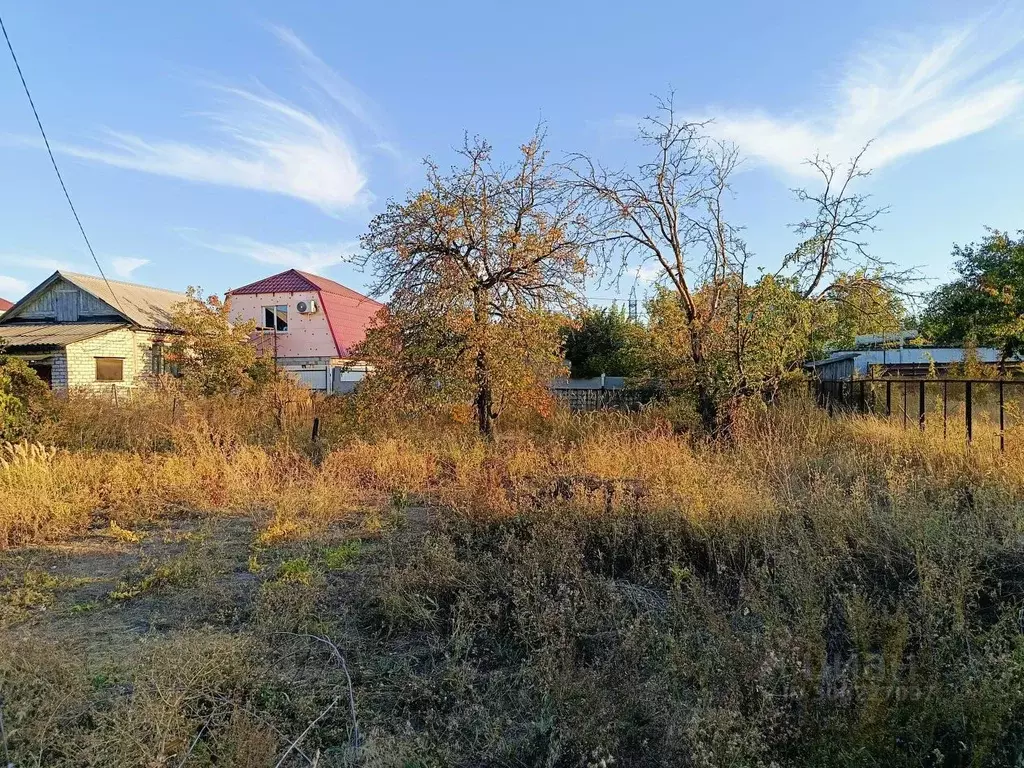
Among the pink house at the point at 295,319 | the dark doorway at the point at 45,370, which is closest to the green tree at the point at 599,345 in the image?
the pink house at the point at 295,319

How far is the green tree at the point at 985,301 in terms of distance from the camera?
47.4ft

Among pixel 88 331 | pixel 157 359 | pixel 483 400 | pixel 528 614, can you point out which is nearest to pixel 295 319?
pixel 157 359

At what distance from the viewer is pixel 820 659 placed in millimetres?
2840

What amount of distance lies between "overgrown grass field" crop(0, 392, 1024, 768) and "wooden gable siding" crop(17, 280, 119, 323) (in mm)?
19596

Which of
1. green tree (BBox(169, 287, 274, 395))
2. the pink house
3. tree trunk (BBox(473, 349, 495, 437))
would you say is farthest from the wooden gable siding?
tree trunk (BBox(473, 349, 495, 437))

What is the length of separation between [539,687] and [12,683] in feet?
8.72

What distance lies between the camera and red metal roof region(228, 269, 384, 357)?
1021 inches

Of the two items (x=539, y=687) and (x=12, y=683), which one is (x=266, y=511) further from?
(x=539, y=687)

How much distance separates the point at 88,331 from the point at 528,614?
24114 millimetres

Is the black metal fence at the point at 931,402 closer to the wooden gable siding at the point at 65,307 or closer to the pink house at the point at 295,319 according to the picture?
the pink house at the point at 295,319

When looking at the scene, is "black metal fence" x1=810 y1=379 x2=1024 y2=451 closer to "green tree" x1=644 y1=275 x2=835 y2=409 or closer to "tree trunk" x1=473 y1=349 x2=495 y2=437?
"green tree" x1=644 y1=275 x2=835 y2=409

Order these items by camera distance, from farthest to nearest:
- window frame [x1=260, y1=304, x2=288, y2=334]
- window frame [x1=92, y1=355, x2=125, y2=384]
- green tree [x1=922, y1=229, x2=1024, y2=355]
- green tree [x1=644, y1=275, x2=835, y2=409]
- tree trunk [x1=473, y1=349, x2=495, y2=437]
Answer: window frame [x1=260, y1=304, x2=288, y2=334], window frame [x1=92, y1=355, x2=125, y2=384], green tree [x1=922, y1=229, x2=1024, y2=355], tree trunk [x1=473, y1=349, x2=495, y2=437], green tree [x1=644, y1=275, x2=835, y2=409]

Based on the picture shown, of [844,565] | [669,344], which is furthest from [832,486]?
[669,344]

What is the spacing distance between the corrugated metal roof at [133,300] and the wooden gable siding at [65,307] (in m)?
0.27
